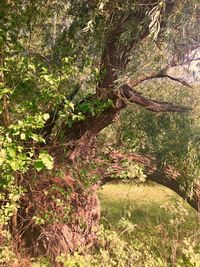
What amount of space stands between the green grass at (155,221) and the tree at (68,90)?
1136 millimetres

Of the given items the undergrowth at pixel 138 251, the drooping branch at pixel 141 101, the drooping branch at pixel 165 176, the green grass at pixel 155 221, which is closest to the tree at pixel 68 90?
the drooping branch at pixel 141 101

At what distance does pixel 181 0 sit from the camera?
19.0 feet

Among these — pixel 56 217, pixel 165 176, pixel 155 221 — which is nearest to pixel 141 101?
pixel 56 217

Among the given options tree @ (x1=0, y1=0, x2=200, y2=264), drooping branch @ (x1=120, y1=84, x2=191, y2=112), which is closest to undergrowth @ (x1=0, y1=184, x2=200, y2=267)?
tree @ (x1=0, y1=0, x2=200, y2=264)

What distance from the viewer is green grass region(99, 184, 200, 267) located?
640cm

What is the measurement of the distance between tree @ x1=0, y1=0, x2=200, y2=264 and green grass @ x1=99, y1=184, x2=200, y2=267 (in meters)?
1.14

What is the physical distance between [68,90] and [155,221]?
7975 millimetres

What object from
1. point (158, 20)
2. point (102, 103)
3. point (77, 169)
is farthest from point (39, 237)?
point (158, 20)

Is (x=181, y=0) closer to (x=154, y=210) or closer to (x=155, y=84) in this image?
(x=155, y=84)

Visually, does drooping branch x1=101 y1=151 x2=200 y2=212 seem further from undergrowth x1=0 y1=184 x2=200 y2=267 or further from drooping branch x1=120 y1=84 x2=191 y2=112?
drooping branch x1=120 y1=84 x2=191 y2=112

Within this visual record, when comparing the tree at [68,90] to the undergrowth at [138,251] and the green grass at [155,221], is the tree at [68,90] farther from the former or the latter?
the green grass at [155,221]

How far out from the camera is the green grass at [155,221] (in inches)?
252

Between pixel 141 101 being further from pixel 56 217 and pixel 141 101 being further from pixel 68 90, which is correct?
pixel 56 217

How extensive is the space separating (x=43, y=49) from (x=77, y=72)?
167cm
